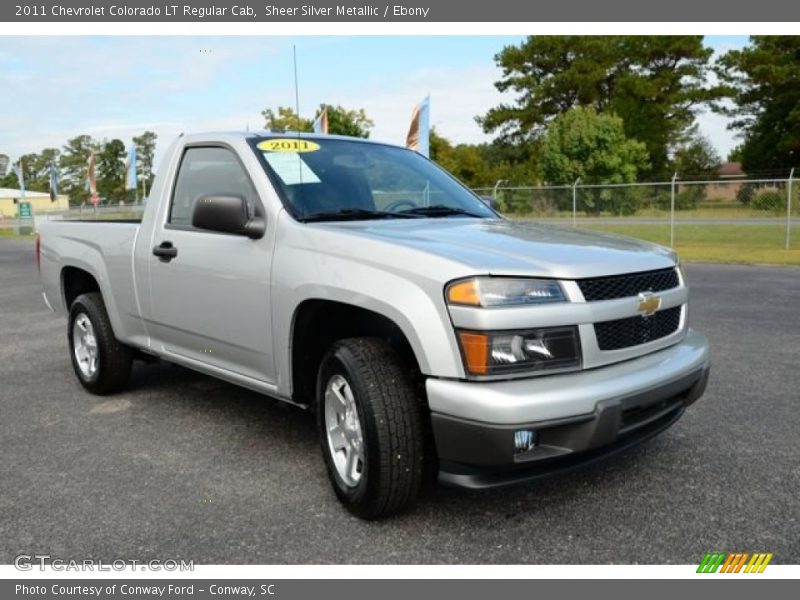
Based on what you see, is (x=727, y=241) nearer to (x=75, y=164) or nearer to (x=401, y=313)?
(x=401, y=313)

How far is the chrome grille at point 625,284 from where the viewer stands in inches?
115

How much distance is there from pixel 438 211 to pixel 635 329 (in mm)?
1465

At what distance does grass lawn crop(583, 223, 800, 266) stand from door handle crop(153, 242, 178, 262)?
12.9 metres

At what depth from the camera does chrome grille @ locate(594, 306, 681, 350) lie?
2955mm

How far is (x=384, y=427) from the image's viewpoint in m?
2.91

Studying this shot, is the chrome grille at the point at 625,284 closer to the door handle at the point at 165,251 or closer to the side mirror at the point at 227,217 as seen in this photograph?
the side mirror at the point at 227,217

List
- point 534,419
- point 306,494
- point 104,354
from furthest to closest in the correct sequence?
point 104,354 < point 306,494 < point 534,419

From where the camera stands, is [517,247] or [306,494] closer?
[517,247]

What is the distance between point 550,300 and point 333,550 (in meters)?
1.33

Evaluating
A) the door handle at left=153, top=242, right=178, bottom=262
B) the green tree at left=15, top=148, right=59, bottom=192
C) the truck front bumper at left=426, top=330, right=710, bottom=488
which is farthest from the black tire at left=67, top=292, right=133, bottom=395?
the green tree at left=15, top=148, right=59, bottom=192

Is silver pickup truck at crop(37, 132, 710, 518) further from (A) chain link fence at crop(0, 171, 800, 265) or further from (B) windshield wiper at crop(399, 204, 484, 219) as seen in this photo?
(A) chain link fence at crop(0, 171, 800, 265)

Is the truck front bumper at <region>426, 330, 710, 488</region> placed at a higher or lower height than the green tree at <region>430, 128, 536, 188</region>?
lower

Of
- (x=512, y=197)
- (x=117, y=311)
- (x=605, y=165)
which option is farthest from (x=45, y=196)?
(x=117, y=311)

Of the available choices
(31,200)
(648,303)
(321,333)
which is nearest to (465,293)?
(648,303)
